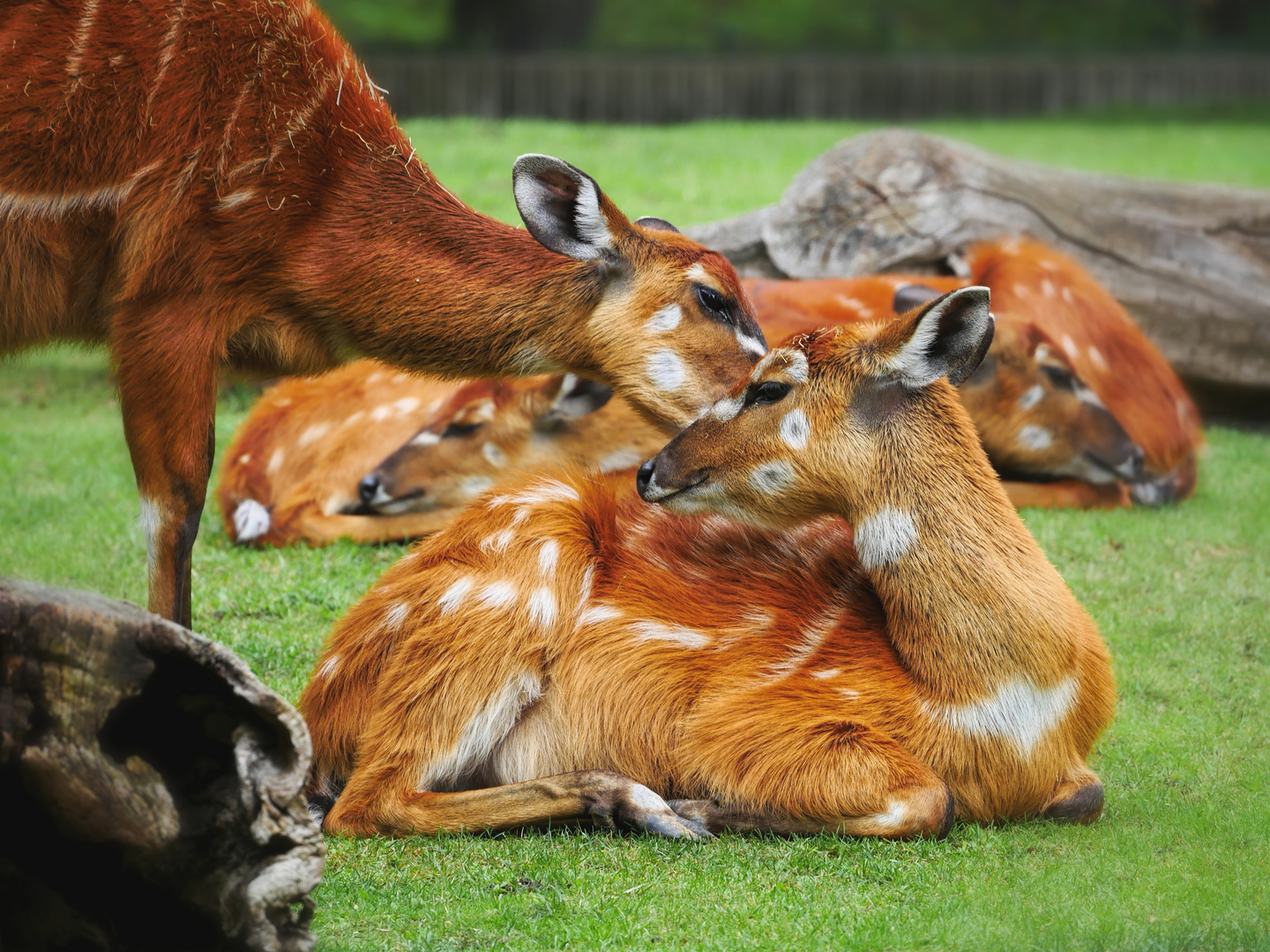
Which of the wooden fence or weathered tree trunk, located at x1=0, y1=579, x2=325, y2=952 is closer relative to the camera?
weathered tree trunk, located at x1=0, y1=579, x2=325, y2=952

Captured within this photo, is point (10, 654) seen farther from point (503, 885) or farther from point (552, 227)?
point (552, 227)

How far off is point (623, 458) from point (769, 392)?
2.79 metres

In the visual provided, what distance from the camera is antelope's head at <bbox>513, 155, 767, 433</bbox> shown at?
15.2 ft

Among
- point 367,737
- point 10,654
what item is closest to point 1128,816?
point 367,737

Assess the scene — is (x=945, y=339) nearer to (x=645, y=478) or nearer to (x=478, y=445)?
(x=645, y=478)

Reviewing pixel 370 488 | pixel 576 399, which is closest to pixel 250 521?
pixel 370 488

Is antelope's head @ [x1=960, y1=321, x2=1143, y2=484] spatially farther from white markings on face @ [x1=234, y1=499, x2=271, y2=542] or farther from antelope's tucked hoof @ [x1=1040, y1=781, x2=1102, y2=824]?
antelope's tucked hoof @ [x1=1040, y1=781, x2=1102, y2=824]

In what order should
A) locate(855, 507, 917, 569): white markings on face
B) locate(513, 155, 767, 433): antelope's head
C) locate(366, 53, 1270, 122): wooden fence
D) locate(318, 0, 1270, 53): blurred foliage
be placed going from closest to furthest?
1. locate(855, 507, 917, 569): white markings on face
2. locate(513, 155, 767, 433): antelope's head
3. locate(366, 53, 1270, 122): wooden fence
4. locate(318, 0, 1270, 53): blurred foliage

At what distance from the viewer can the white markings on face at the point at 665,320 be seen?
Result: 4.67 metres

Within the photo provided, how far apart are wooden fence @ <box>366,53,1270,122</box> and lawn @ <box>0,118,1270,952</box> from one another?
33.6ft

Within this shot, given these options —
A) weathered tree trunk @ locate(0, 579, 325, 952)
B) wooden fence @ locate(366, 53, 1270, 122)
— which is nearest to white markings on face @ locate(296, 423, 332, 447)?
weathered tree trunk @ locate(0, 579, 325, 952)

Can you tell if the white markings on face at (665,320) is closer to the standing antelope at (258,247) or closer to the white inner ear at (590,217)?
the standing antelope at (258,247)

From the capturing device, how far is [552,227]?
460 centimetres

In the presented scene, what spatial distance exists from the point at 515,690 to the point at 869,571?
0.99 m
